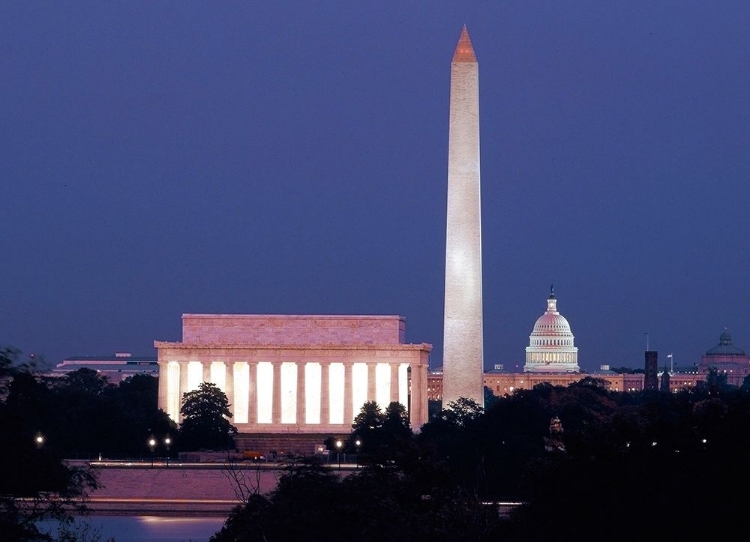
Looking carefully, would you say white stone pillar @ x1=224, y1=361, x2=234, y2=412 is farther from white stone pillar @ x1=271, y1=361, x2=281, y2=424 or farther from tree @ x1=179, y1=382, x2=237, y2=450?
tree @ x1=179, y1=382, x2=237, y2=450

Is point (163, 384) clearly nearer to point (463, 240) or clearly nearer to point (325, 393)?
point (325, 393)

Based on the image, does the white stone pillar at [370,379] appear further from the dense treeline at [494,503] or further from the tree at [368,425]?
the dense treeline at [494,503]

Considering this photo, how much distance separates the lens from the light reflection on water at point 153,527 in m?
91.1

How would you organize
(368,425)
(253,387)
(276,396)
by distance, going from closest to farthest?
(368,425), (276,396), (253,387)

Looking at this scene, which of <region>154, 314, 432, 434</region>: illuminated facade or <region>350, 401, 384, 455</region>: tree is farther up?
<region>154, 314, 432, 434</region>: illuminated facade

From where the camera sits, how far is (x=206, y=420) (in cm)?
16025

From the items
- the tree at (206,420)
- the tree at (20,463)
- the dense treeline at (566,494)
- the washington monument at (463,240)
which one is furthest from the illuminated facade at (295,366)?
the tree at (20,463)

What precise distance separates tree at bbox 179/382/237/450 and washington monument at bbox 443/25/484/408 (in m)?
16.8

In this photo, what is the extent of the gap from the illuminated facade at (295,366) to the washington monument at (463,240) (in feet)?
98.7

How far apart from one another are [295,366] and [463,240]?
42813 mm

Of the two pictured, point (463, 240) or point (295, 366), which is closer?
point (463, 240)

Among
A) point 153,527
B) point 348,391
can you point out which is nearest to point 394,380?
point 348,391

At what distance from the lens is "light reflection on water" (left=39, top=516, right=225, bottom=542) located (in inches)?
3585

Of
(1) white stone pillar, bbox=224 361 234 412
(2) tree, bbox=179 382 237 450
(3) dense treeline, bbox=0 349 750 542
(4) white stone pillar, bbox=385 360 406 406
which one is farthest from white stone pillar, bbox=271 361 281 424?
(3) dense treeline, bbox=0 349 750 542
